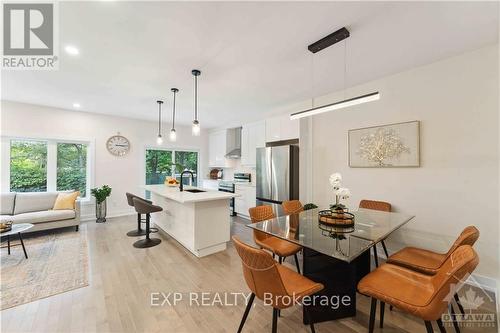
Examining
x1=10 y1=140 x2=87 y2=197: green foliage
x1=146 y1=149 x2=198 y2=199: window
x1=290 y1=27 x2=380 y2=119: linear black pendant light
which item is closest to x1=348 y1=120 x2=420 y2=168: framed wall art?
x1=290 y1=27 x2=380 y2=119: linear black pendant light

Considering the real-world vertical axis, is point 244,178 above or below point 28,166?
below

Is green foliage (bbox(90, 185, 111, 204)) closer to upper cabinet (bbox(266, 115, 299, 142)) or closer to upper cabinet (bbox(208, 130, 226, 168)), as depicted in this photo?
upper cabinet (bbox(208, 130, 226, 168))

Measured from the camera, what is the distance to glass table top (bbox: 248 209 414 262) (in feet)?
4.87

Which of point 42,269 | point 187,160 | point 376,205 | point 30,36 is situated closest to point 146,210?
point 42,269

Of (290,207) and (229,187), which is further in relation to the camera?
(229,187)

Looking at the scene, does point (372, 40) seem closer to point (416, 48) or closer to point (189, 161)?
point (416, 48)

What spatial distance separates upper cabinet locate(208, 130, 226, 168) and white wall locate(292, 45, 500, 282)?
388 cm

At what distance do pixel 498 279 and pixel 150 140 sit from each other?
22.7 ft

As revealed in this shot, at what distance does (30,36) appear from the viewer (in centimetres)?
215

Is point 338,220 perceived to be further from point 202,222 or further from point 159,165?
point 159,165

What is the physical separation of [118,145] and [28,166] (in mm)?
1734

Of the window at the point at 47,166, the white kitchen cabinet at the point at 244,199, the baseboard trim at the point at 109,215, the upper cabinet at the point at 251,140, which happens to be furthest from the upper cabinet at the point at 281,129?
the window at the point at 47,166

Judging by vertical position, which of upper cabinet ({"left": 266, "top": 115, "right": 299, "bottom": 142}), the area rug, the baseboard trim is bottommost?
the area rug

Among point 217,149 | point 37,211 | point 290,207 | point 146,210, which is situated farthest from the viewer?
point 217,149
